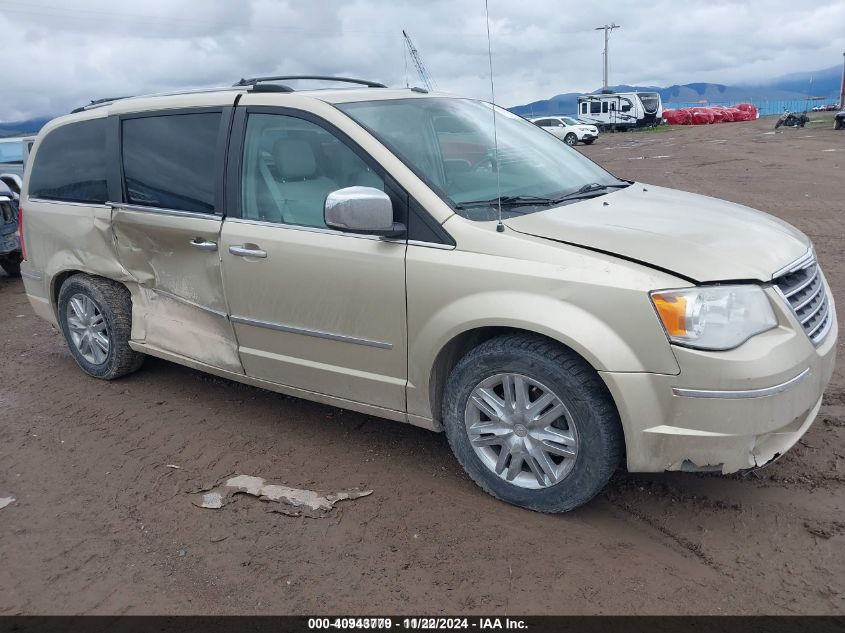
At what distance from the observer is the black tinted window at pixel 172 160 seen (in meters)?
4.09

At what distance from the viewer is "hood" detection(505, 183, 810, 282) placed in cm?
289

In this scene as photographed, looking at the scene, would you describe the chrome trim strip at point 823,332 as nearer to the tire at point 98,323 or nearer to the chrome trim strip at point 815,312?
the chrome trim strip at point 815,312

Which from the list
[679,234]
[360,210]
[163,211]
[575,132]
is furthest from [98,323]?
[575,132]

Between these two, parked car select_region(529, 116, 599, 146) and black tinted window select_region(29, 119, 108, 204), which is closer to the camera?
black tinted window select_region(29, 119, 108, 204)

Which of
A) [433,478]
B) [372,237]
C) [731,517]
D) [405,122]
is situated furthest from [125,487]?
[731,517]

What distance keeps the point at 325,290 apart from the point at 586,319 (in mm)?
1326

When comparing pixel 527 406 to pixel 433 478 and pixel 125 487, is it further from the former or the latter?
pixel 125 487

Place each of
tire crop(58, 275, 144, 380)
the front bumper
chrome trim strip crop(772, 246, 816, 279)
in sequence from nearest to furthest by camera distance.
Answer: the front bumper → chrome trim strip crop(772, 246, 816, 279) → tire crop(58, 275, 144, 380)

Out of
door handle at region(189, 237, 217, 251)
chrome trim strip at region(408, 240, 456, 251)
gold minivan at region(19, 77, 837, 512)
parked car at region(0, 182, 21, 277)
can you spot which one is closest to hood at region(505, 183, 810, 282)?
gold minivan at region(19, 77, 837, 512)

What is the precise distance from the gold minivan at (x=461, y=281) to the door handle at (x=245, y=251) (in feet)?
0.04

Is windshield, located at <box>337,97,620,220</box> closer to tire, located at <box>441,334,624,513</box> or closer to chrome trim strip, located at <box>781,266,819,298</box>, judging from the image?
tire, located at <box>441,334,624,513</box>

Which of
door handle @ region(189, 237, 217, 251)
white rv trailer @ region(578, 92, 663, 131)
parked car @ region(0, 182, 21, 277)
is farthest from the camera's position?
white rv trailer @ region(578, 92, 663, 131)

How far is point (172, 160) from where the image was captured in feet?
14.1

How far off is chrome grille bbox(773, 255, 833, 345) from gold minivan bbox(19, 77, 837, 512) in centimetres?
2
